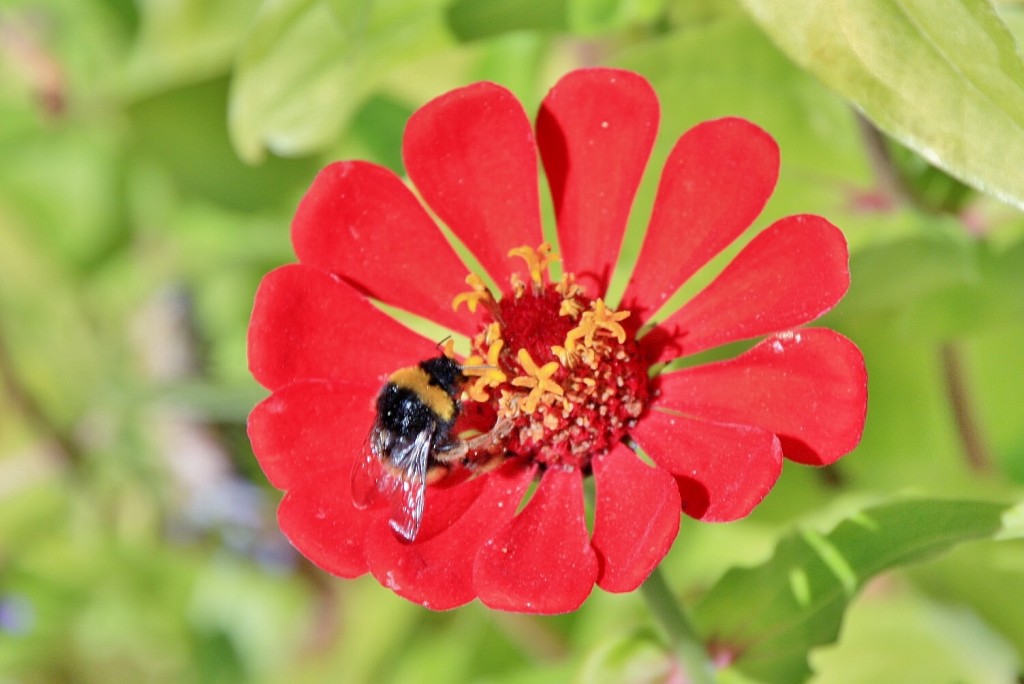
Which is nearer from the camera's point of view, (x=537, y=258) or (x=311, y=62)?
(x=537, y=258)

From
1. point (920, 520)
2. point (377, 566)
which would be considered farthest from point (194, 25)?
point (920, 520)

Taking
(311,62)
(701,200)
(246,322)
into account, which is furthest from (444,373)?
(246,322)

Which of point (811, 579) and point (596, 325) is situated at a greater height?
point (596, 325)

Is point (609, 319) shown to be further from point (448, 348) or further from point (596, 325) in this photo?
point (448, 348)

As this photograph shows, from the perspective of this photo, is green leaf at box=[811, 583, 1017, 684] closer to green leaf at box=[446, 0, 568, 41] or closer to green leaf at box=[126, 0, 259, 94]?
green leaf at box=[446, 0, 568, 41]

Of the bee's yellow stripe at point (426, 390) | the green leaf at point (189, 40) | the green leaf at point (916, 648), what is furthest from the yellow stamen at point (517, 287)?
the green leaf at point (189, 40)

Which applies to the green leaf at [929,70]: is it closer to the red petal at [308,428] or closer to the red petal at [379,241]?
the red petal at [379,241]
